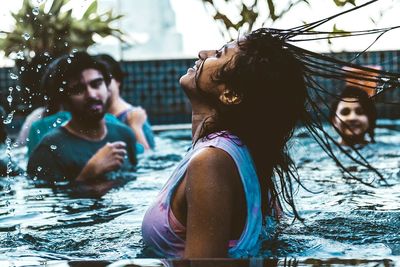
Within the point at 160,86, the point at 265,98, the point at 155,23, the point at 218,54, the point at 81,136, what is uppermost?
the point at 155,23

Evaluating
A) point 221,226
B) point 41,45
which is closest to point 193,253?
point 221,226

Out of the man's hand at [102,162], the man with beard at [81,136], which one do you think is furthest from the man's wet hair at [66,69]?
Result: the man's hand at [102,162]

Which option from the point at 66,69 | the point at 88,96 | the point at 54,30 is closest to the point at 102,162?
the point at 88,96

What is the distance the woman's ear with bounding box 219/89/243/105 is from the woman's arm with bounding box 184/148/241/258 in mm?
294

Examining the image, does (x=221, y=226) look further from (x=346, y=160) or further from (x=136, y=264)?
(x=346, y=160)

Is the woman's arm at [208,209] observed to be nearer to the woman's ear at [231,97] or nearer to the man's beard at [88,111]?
the woman's ear at [231,97]

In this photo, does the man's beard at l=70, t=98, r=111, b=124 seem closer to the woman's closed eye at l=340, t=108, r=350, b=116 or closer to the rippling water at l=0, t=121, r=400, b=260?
the rippling water at l=0, t=121, r=400, b=260

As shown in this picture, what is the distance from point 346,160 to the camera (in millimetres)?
6977

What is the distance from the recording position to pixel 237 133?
278 cm

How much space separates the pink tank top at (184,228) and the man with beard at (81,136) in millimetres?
3087

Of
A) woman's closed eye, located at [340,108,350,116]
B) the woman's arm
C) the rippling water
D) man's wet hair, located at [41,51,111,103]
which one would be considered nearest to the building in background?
woman's closed eye, located at [340,108,350,116]

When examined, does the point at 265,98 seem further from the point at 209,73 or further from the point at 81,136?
the point at 81,136

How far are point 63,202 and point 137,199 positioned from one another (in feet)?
1.51

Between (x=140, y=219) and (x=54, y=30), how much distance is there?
7757 mm
